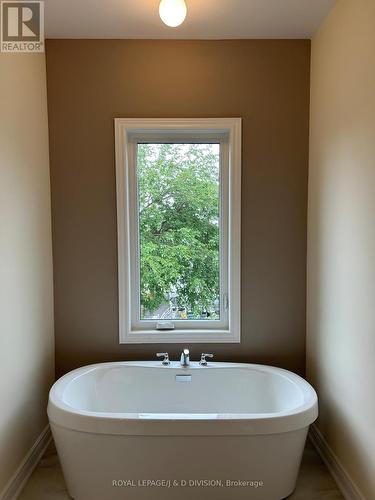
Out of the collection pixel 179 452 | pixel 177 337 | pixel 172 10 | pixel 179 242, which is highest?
pixel 172 10

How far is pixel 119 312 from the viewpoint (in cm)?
242

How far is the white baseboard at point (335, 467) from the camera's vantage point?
1.78 m

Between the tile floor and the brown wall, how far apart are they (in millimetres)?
568

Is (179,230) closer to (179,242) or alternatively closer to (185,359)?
(179,242)

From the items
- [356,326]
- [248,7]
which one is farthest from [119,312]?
[248,7]

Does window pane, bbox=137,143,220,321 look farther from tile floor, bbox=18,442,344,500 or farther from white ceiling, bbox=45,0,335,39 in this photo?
tile floor, bbox=18,442,344,500

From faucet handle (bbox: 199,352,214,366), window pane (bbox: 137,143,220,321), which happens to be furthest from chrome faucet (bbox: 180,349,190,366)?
window pane (bbox: 137,143,220,321)

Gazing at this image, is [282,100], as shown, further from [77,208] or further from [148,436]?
[148,436]

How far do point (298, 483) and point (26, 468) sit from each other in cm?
151

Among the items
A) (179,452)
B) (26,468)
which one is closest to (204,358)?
(179,452)

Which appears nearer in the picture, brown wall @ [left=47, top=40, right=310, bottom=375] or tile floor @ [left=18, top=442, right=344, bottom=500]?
tile floor @ [left=18, top=442, right=344, bottom=500]

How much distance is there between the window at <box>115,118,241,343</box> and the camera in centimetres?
244

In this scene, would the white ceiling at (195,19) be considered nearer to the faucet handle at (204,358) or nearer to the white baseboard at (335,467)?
the faucet handle at (204,358)

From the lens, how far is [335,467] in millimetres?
1967
